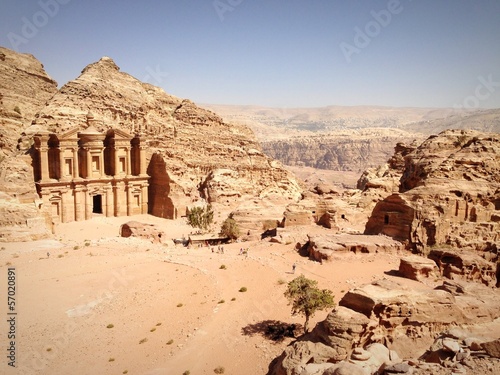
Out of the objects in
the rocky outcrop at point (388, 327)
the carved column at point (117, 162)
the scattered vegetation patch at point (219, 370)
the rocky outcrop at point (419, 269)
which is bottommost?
the scattered vegetation patch at point (219, 370)

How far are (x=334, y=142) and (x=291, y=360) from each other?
136858 mm

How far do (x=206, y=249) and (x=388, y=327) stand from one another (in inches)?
692

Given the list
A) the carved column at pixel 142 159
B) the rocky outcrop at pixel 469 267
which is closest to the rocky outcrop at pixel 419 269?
the rocky outcrop at pixel 469 267

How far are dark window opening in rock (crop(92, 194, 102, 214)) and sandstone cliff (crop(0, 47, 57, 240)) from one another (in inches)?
330

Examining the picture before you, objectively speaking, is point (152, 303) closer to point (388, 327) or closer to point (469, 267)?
point (388, 327)

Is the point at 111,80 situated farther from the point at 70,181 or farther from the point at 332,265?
the point at 332,265

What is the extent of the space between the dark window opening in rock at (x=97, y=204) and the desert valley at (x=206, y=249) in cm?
12

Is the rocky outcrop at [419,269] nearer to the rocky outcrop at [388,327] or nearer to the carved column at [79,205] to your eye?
the rocky outcrop at [388,327]

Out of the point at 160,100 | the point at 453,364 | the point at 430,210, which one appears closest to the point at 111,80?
the point at 160,100

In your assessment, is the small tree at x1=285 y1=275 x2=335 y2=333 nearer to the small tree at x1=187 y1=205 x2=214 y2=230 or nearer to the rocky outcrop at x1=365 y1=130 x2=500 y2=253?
the rocky outcrop at x1=365 y1=130 x2=500 y2=253

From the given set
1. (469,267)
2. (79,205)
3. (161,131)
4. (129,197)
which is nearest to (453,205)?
(469,267)

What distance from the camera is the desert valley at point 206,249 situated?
1261cm

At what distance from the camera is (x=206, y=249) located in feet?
92.1

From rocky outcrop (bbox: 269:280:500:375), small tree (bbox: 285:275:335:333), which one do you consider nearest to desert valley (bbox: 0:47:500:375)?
rocky outcrop (bbox: 269:280:500:375)
